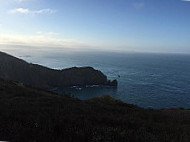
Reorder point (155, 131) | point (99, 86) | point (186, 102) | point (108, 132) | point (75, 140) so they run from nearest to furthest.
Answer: point (75, 140), point (108, 132), point (155, 131), point (186, 102), point (99, 86)

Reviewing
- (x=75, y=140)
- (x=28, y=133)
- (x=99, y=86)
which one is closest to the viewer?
(x=75, y=140)

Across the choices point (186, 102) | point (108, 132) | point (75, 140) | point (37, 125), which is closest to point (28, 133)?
point (37, 125)

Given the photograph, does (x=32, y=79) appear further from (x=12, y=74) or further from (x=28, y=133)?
(x=28, y=133)

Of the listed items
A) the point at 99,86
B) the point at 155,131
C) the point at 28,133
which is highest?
the point at 28,133

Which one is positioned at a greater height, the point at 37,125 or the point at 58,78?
the point at 37,125

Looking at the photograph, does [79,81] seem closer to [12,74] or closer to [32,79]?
[32,79]

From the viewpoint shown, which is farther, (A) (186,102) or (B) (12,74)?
(B) (12,74)
